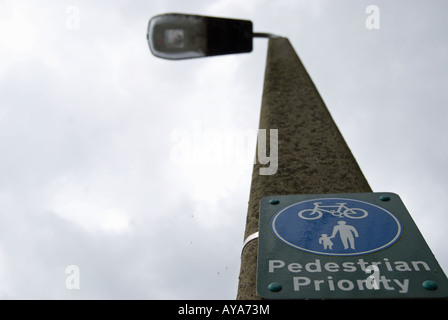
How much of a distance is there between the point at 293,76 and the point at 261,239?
218 cm

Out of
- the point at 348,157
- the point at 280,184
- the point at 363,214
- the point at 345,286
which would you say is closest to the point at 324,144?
the point at 348,157

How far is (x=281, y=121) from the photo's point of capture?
2438 millimetres

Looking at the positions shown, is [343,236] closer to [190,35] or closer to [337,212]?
[337,212]

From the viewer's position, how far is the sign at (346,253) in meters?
1.04

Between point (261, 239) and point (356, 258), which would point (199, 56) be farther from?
point (356, 258)

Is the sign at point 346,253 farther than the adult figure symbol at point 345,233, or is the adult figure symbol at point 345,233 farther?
the adult figure symbol at point 345,233

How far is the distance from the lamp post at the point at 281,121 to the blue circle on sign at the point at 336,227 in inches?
11.7

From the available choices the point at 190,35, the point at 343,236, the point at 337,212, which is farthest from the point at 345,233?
the point at 190,35

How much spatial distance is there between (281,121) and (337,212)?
119 centimetres

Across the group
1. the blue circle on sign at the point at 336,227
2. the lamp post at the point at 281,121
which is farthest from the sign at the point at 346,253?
the lamp post at the point at 281,121

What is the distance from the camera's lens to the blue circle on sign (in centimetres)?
118

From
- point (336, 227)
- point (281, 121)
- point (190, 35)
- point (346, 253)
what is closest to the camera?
point (346, 253)

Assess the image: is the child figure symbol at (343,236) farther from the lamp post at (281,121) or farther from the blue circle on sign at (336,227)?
the lamp post at (281,121)
